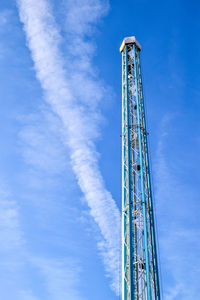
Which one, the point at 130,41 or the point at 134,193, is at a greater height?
the point at 130,41

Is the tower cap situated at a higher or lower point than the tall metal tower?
higher

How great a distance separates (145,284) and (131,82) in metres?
18.5

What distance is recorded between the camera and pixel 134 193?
25.5 m

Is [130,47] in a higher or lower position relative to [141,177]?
higher

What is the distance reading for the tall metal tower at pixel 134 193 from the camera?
21953 mm

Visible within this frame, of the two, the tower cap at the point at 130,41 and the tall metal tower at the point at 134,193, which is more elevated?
the tower cap at the point at 130,41

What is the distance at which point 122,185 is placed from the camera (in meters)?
26.0

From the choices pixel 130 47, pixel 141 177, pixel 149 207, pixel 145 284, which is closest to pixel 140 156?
pixel 141 177

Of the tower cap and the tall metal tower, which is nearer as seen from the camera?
the tall metal tower

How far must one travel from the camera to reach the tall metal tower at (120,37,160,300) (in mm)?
21953

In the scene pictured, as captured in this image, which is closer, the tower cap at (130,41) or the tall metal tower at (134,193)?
the tall metal tower at (134,193)

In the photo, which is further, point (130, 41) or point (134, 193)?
point (130, 41)

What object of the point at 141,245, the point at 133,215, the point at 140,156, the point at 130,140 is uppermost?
the point at 130,140

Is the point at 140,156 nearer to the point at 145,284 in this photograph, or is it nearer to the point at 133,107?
the point at 133,107
